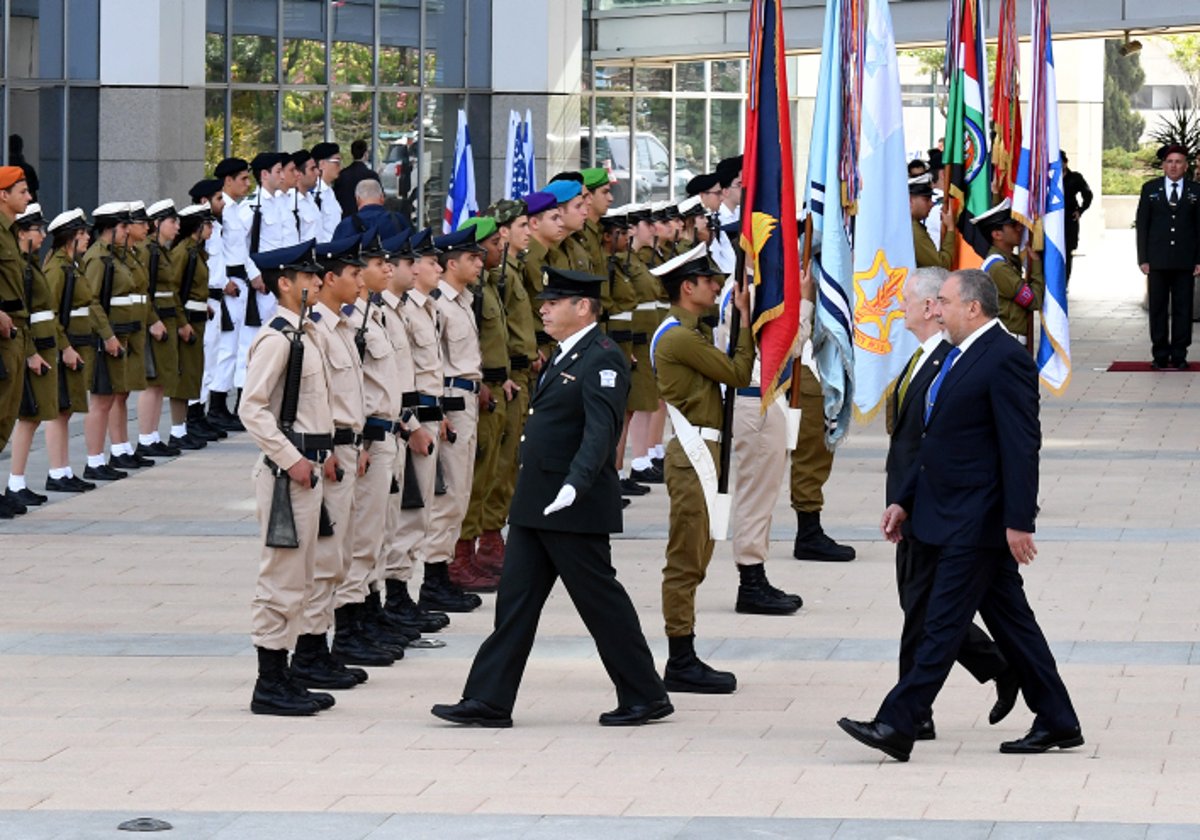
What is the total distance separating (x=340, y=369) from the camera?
10.2 metres

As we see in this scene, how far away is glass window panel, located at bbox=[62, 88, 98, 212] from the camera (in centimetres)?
2552

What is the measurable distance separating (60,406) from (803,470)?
5.32m

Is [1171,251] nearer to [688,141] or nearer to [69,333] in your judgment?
[69,333]

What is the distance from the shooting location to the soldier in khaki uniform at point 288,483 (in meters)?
9.59

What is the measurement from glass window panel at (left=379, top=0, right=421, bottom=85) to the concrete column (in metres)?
0.98

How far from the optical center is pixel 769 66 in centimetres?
1113

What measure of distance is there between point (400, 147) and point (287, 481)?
20772mm

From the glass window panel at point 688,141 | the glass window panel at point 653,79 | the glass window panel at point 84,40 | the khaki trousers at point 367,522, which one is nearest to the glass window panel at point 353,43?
the glass window panel at point 84,40

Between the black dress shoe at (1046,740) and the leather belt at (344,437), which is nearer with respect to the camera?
the black dress shoe at (1046,740)

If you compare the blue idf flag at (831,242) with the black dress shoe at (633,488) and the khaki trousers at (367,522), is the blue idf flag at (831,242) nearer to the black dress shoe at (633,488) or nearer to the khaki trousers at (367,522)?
the khaki trousers at (367,522)

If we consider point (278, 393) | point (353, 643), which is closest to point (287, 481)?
point (278, 393)

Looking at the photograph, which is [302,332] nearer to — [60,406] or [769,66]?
[769,66]

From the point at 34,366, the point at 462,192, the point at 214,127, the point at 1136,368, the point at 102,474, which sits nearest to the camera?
the point at 34,366

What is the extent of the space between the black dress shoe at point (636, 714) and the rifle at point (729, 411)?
115 cm
